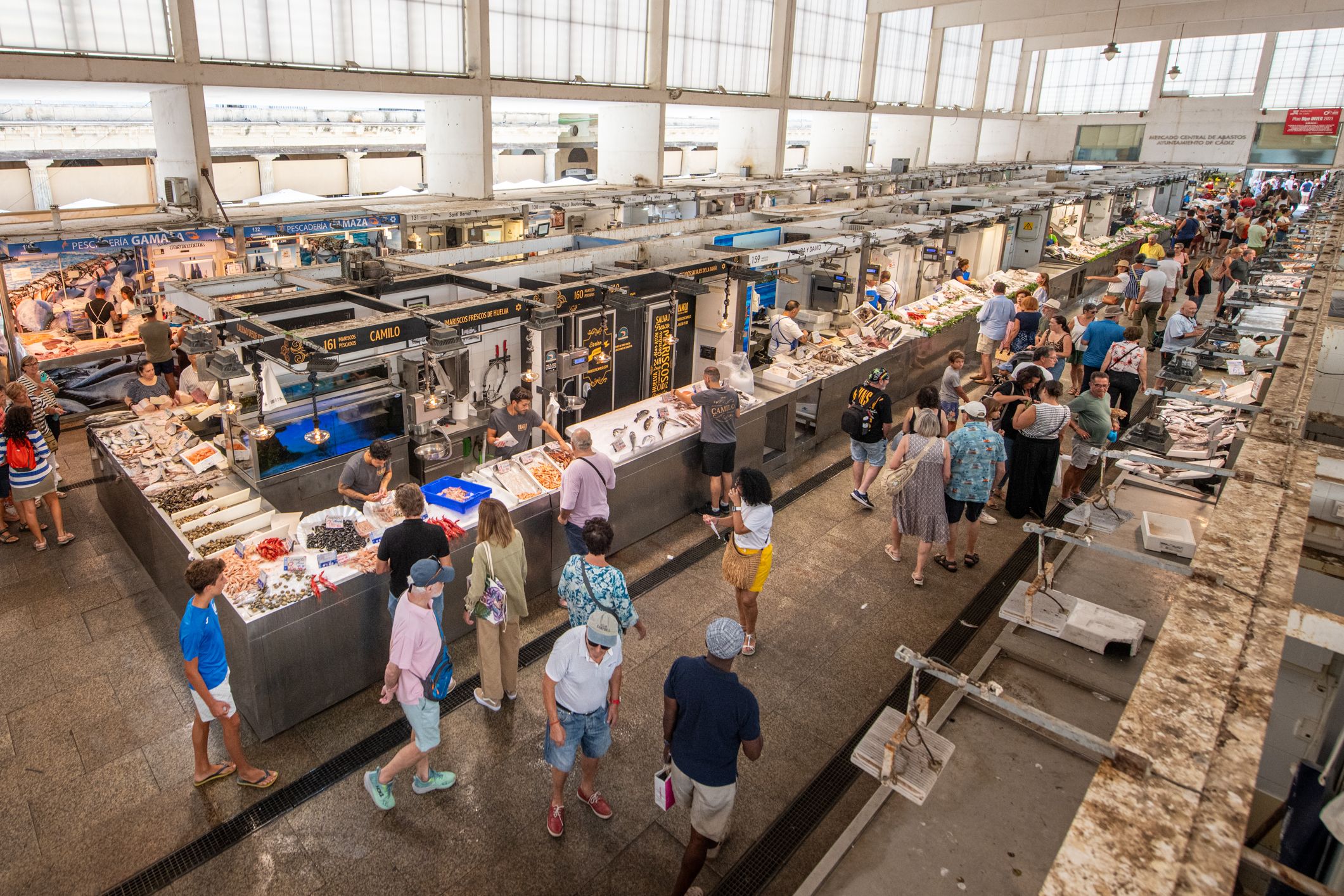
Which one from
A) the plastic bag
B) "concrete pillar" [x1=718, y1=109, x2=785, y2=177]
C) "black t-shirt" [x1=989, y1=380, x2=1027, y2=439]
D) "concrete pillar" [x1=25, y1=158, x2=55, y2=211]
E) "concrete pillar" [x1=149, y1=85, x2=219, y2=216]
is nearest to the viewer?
"black t-shirt" [x1=989, y1=380, x2=1027, y2=439]

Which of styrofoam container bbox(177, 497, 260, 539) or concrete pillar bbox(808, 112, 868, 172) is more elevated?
concrete pillar bbox(808, 112, 868, 172)

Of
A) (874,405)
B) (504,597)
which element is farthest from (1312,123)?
(504,597)

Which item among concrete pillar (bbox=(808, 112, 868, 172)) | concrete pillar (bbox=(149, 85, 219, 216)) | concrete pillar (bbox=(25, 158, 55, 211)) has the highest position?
concrete pillar (bbox=(808, 112, 868, 172))

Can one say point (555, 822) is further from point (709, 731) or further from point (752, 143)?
point (752, 143)

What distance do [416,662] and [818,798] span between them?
9.18 ft

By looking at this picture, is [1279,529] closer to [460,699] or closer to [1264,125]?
[460,699]

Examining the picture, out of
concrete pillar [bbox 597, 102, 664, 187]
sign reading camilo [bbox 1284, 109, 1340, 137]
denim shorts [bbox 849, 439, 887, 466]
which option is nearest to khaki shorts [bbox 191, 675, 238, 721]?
denim shorts [bbox 849, 439, 887, 466]

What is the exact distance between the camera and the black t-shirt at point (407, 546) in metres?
5.60

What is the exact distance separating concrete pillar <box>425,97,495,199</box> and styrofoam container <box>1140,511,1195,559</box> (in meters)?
16.5

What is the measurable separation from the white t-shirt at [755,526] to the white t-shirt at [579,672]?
6.00 ft

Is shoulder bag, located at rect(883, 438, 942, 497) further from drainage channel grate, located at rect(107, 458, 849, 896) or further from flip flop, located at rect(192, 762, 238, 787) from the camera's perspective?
flip flop, located at rect(192, 762, 238, 787)

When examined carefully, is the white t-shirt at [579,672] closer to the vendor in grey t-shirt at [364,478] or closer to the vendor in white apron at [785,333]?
the vendor in grey t-shirt at [364,478]

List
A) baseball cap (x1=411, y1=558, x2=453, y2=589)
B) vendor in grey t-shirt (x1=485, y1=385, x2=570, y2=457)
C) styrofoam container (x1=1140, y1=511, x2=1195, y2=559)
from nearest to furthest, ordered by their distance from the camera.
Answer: baseball cap (x1=411, y1=558, x2=453, y2=589), styrofoam container (x1=1140, y1=511, x2=1195, y2=559), vendor in grey t-shirt (x1=485, y1=385, x2=570, y2=457)

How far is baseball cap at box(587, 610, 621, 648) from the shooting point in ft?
14.4
